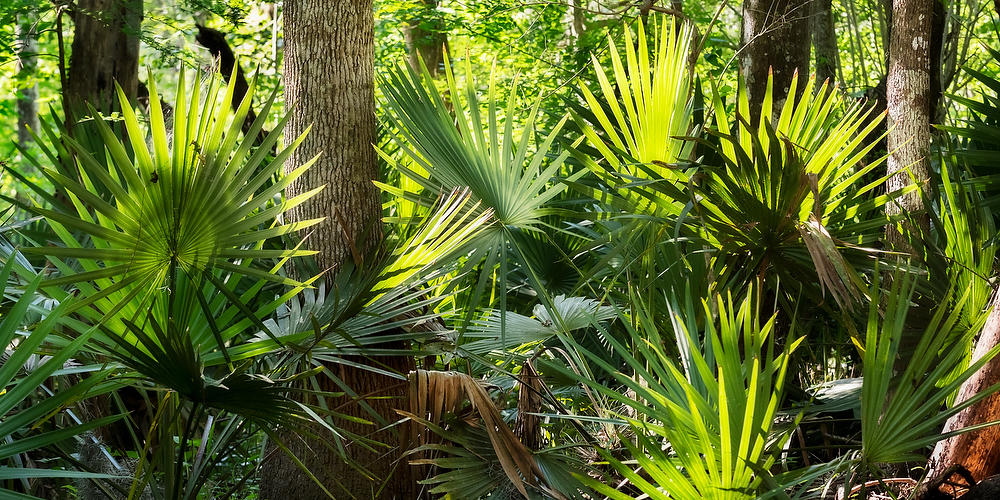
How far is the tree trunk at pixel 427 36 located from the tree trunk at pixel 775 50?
3150 mm

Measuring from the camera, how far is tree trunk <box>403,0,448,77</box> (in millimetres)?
7714

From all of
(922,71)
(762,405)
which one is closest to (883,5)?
(922,71)

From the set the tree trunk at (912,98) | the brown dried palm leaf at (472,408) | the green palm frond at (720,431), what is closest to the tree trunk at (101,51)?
the brown dried palm leaf at (472,408)

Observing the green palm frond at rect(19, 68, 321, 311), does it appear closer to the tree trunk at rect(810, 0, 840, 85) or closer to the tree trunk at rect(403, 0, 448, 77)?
the tree trunk at rect(810, 0, 840, 85)

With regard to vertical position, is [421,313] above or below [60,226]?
below

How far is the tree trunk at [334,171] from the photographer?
3.11 meters

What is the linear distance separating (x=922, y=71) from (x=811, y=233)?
1.25m

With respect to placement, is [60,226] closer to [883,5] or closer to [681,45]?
[681,45]

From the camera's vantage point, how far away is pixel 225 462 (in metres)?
4.14

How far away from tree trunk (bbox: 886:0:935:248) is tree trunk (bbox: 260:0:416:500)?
199 cm

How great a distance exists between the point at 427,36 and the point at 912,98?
5693mm

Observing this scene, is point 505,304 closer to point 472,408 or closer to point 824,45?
point 472,408

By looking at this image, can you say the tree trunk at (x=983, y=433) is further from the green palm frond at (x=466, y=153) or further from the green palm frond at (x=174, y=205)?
the green palm frond at (x=174, y=205)

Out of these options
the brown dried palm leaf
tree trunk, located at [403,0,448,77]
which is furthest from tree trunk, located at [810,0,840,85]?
the brown dried palm leaf
